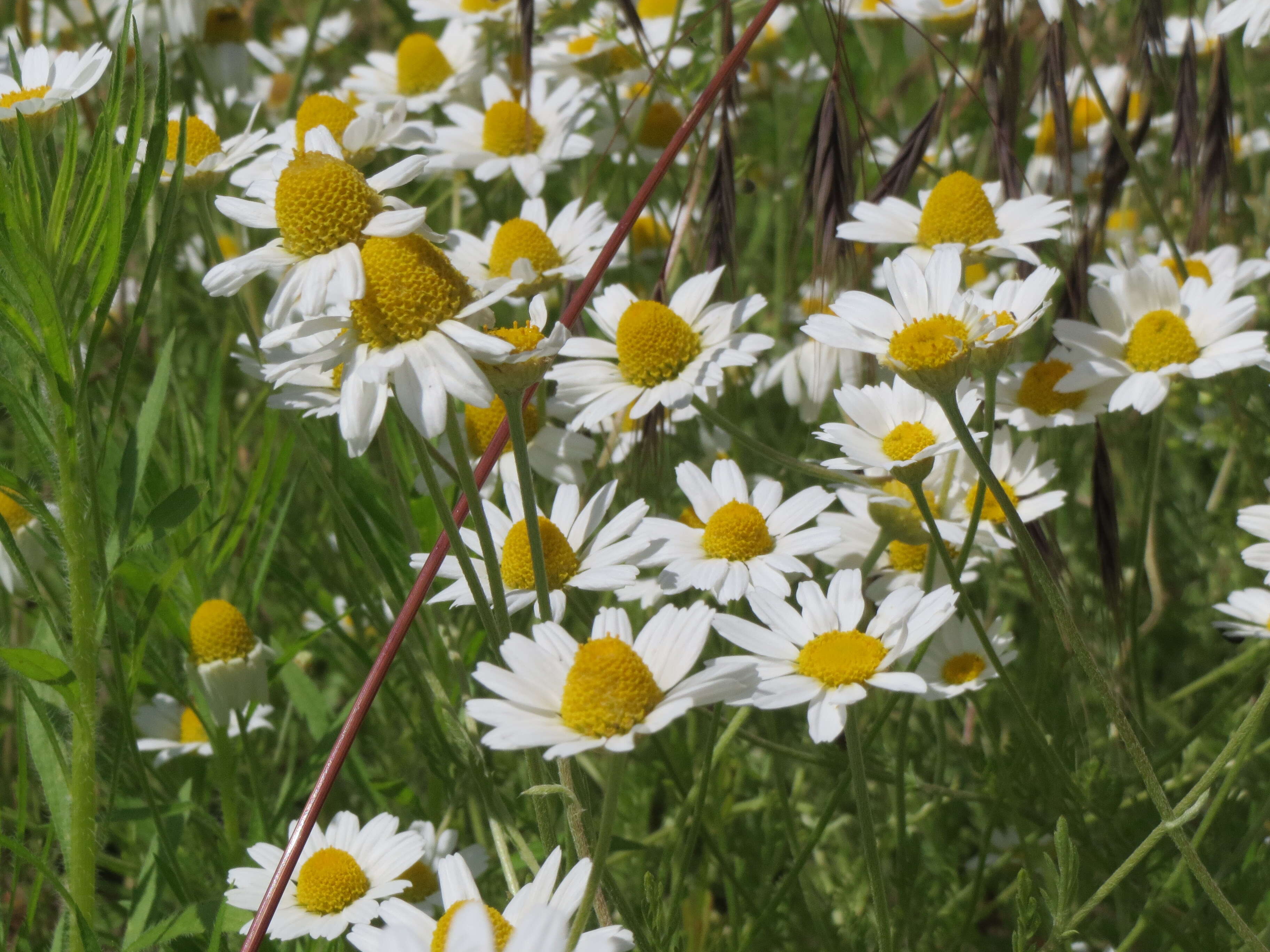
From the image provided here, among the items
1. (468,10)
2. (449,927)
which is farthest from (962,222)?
(468,10)

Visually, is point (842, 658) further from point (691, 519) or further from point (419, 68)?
point (419, 68)

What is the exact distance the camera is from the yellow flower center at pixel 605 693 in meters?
0.82

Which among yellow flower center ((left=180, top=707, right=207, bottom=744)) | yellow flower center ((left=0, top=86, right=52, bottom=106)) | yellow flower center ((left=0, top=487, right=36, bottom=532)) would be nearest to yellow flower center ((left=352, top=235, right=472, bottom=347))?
yellow flower center ((left=0, top=86, right=52, bottom=106))

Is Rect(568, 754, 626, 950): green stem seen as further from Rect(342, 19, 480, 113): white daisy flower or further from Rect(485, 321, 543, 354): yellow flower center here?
Rect(342, 19, 480, 113): white daisy flower

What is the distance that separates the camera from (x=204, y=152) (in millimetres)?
1481

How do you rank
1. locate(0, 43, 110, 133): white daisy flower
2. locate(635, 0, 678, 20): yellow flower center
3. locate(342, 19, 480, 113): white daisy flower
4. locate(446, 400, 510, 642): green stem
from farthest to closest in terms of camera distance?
locate(635, 0, 678, 20): yellow flower center
locate(342, 19, 480, 113): white daisy flower
locate(0, 43, 110, 133): white daisy flower
locate(446, 400, 510, 642): green stem

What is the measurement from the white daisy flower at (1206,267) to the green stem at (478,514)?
2.88 feet

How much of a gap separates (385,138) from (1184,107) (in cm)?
92

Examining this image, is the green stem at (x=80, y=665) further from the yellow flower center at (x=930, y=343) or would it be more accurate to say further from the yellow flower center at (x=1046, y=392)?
the yellow flower center at (x=1046, y=392)

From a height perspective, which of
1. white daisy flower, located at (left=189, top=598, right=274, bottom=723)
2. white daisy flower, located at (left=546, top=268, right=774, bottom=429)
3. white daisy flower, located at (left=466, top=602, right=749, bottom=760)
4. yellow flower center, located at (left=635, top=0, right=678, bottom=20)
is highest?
yellow flower center, located at (left=635, top=0, right=678, bottom=20)

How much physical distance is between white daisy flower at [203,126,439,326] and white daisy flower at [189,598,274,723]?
0.47 m

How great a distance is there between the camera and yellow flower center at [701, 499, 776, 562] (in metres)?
1.27

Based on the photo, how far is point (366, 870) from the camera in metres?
1.17

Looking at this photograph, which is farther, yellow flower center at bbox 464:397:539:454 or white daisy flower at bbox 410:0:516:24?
white daisy flower at bbox 410:0:516:24
